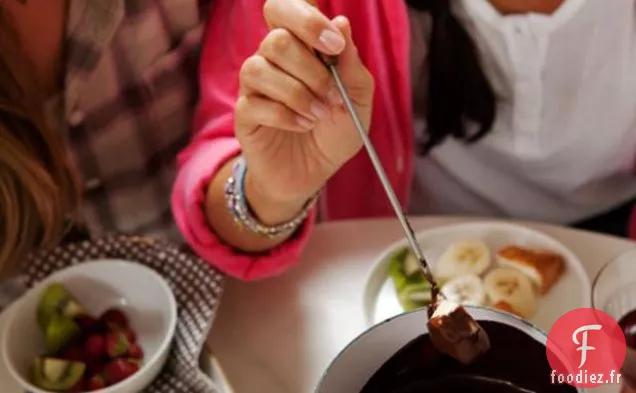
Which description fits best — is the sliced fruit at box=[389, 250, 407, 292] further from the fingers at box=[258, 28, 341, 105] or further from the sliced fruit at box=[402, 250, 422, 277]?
the fingers at box=[258, 28, 341, 105]

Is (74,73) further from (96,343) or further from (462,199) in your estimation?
(462,199)

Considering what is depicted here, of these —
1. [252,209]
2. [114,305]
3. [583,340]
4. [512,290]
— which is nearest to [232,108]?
[252,209]

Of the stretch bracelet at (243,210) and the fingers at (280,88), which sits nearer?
the fingers at (280,88)

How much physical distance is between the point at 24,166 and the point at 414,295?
1.25 ft

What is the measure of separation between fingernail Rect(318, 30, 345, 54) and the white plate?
24 cm

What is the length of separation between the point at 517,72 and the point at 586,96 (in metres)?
0.08

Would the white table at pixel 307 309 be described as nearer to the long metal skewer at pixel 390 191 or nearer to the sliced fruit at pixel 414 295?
the sliced fruit at pixel 414 295

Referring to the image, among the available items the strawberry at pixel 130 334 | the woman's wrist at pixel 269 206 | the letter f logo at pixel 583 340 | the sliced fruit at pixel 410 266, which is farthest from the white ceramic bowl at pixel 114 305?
the letter f logo at pixel 583 340

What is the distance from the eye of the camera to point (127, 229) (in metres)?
1.03

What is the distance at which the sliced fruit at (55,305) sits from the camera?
2.50 feet

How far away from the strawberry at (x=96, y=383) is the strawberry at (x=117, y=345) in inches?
0.9

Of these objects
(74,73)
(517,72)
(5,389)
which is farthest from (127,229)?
(517,72)

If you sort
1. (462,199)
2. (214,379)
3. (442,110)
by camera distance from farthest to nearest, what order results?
1. (462,199)
2. (442,110)
3. (214,379)

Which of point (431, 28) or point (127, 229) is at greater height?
point (431, 28)
